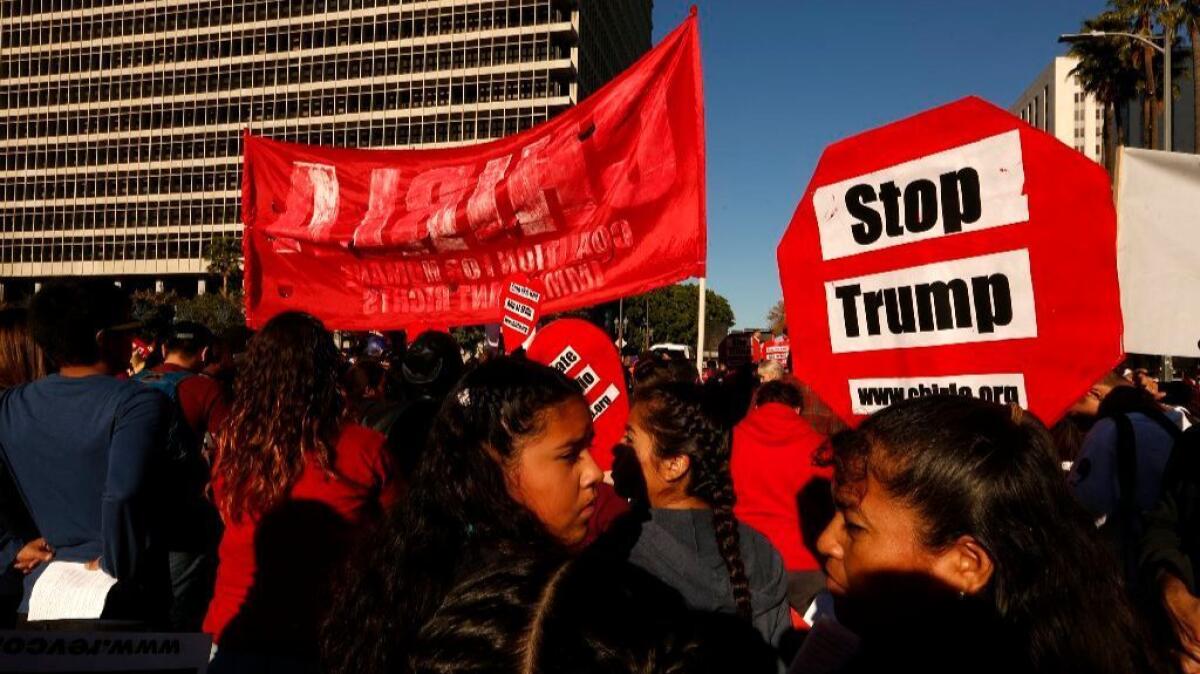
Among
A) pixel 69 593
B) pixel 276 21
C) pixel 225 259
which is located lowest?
pixel 69 593

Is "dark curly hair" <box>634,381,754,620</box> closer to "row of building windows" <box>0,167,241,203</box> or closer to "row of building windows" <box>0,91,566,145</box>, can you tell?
"row of building windows" <box>0,91,566,145</box>

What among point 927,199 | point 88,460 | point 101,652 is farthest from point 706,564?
point 88,460

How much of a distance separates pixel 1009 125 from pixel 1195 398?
9.80 m

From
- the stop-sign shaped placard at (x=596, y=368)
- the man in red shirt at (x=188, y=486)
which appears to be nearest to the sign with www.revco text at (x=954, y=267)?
the stop-sign shaped placard at (x=596, y=368)

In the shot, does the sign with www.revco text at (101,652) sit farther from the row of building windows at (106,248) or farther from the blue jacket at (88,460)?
the row of building windows at (106,248)

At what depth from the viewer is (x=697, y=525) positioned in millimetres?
2516

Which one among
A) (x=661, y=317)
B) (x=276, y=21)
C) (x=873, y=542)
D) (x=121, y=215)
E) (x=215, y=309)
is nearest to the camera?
(x=873, y=542)

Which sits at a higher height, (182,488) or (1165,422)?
(1165,422)

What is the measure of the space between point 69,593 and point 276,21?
69.8m

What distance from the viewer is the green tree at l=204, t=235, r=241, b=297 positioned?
60875 mm

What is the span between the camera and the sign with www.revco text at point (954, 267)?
93.7 inches

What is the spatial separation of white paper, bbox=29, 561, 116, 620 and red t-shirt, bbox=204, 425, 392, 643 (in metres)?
0.33

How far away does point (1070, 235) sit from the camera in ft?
7.88

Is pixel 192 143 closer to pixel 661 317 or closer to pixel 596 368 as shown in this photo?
pixel 661 317
